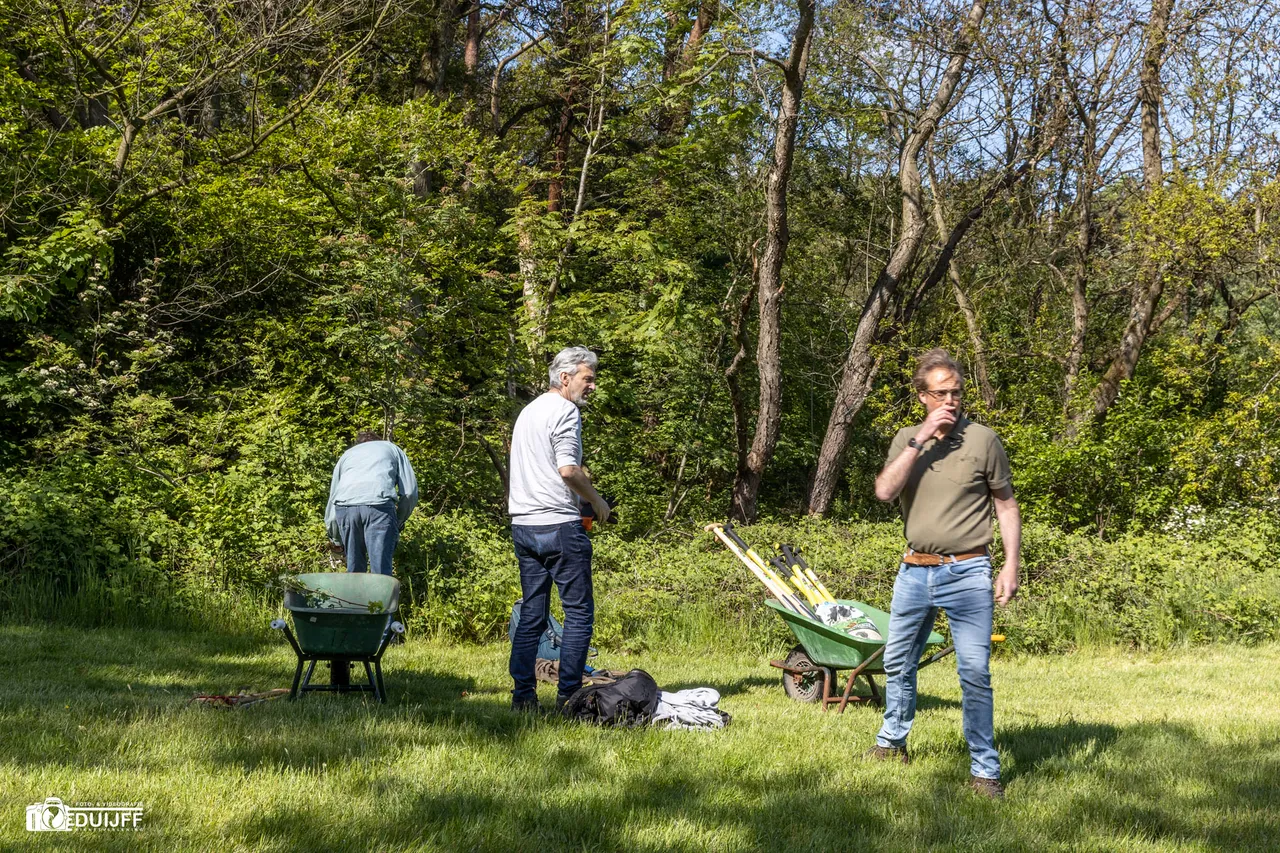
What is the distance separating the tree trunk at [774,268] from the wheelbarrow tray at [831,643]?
25.2 feet

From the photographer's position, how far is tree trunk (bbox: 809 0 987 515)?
14.4 metres

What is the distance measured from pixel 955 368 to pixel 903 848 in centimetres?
194

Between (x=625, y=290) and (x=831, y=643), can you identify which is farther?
(x=625, y=290)

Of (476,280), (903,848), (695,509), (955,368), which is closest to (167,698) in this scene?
(903,848)

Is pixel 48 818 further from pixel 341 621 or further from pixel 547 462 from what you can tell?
pixel 547 462

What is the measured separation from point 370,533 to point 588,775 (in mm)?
3737

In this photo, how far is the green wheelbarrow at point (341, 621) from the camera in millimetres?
5684

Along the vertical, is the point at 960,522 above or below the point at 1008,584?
above

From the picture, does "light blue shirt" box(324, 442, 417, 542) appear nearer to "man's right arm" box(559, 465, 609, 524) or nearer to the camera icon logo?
"man's right arm" box(559, 465, 609, 524)

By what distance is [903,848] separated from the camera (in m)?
3.64

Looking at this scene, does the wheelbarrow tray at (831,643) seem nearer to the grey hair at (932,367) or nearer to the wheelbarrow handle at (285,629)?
the grey hair at (932,367)

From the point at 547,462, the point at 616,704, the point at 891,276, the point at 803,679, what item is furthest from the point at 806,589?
the point at 891,276

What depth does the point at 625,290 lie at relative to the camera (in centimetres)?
1712

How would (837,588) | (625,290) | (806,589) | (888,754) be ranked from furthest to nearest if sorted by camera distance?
1. (625,290)
2. (837,588)
3. (806,589)
4. (888,754)
